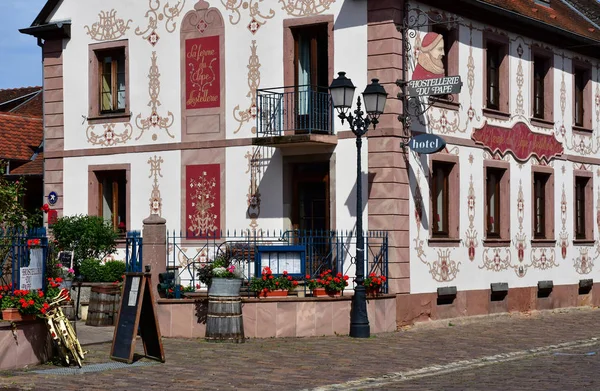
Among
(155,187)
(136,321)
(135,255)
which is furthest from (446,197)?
(136,321)

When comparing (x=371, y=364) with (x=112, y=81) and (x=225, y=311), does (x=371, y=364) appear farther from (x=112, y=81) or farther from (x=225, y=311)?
(x=112, y=81)

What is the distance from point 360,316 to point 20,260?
6921mm

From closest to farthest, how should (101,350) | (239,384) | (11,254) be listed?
(239,384), (11,254), (101,350)

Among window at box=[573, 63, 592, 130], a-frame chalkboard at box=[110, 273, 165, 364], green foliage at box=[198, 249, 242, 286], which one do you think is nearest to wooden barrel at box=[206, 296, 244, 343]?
green foliage at box=[198, 249, 242, 286]

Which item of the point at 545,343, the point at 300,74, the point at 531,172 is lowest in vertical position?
the point at 545,343

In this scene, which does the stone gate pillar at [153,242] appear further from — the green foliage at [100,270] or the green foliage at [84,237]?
the green foliage at [84,237]

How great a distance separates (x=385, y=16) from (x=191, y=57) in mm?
4455

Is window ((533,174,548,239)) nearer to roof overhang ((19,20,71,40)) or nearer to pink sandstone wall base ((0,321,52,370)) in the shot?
roof overhang ((19,20,71,40))

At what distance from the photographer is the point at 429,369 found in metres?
15.5

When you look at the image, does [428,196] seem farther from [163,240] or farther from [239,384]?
[239,384]

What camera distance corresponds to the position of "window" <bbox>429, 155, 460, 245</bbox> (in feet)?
76.8

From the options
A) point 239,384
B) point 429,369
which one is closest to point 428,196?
point 429,369

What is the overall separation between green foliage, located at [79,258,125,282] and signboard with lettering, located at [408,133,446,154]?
6.29 metres

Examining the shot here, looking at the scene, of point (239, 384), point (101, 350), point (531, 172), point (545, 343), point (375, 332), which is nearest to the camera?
point (239, 384)
